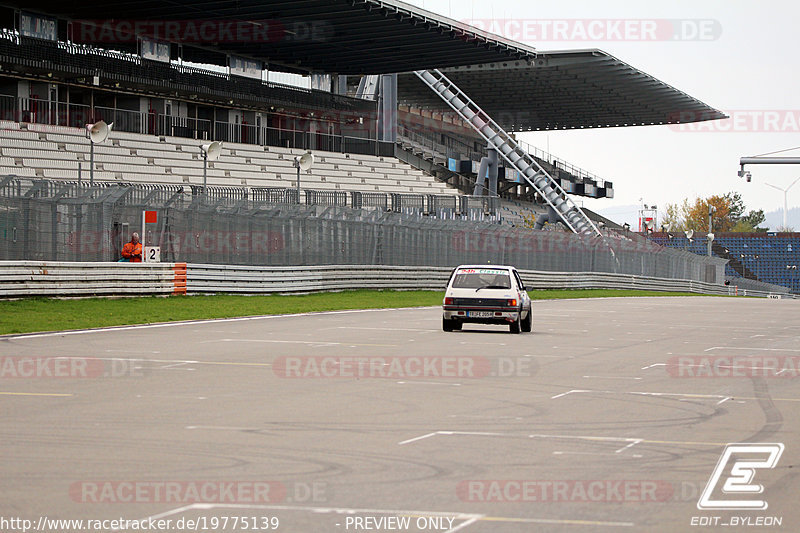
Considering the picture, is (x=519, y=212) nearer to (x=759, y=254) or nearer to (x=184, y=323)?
(x=759, y=254)

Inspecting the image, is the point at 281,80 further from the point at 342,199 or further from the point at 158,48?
the point at 342,199

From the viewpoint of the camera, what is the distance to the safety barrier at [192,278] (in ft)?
85.9

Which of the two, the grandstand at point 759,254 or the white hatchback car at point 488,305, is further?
the grandstand at point 759,254

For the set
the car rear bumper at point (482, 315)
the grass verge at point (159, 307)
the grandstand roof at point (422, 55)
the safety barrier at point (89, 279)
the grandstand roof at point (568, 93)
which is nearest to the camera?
the grass verge at point (159, 307)

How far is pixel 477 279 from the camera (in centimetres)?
2422

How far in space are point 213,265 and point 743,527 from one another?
2640 cm

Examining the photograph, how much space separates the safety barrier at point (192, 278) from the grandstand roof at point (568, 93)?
1194 inches

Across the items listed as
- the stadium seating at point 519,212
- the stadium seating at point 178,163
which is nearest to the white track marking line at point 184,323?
the stadium seating at point 178,163

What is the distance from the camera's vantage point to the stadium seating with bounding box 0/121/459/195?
42.4 meters

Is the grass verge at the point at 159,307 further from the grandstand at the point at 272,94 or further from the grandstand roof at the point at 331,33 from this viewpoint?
the grandstand roof at the point at 331,33

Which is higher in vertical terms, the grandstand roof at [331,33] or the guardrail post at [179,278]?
the grandstand roof at [331,33]

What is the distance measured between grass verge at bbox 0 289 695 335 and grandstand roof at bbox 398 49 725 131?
41.3m
